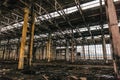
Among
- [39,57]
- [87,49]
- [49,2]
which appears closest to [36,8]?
[49,2]

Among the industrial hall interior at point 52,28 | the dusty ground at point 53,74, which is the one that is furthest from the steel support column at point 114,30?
the dusty ground at point 53,74

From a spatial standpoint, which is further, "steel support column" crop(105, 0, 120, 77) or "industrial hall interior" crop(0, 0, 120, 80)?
"industrial hall interior" crop(0, 0, 120, 80)

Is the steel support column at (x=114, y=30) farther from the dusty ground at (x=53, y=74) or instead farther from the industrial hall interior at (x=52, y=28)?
the dusty ground at (x=53, y=74)

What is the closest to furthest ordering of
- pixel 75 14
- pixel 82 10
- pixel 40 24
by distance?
pixel 82 10 < pixel 75 14 < pixel 40 24

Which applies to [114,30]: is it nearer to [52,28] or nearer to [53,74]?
[53,74]

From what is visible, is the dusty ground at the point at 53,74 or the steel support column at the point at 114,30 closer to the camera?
the steel support column at the point at 114,30

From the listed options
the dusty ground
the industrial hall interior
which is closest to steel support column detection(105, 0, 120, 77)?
the industrial hall interior

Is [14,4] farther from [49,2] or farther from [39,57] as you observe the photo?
[39,57]

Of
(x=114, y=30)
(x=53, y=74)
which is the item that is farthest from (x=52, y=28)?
(x=114, y=30)

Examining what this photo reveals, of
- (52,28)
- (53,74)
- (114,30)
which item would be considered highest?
(52,28)

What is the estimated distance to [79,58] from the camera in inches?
1299

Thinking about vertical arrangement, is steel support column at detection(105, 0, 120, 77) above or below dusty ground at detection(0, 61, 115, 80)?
above

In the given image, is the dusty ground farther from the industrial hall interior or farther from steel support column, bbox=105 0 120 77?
steel support column, bbox=105 0 120 77

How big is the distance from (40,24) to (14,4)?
7.42m
